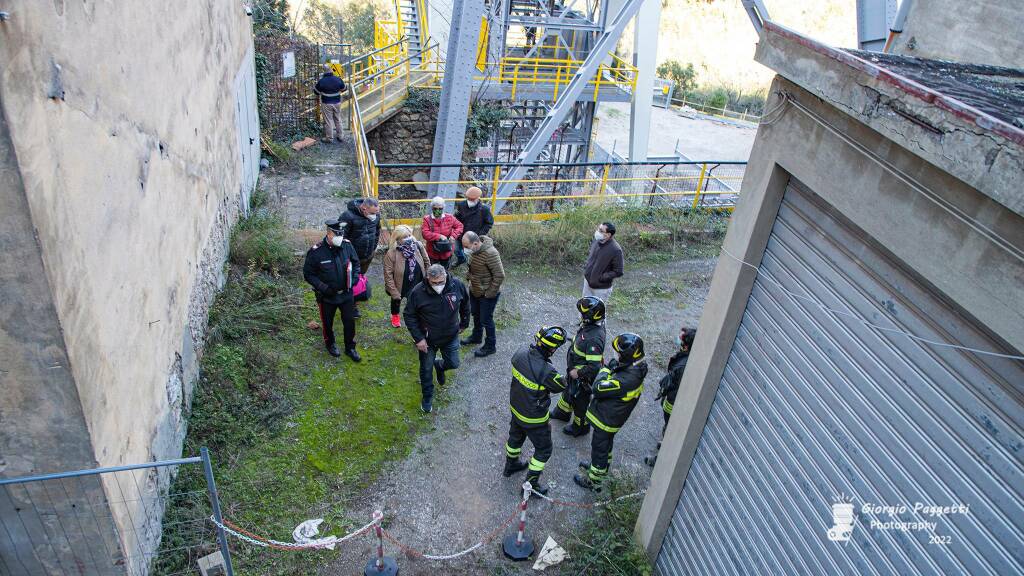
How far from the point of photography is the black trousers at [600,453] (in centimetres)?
597

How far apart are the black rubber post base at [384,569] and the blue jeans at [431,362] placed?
1.98 meters

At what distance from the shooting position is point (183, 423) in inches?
240

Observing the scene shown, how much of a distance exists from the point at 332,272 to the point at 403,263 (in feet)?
2.86

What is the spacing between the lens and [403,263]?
24.5 feet

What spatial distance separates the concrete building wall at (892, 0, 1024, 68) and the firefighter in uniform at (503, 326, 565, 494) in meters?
3.93

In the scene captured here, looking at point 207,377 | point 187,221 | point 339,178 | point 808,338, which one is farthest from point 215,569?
point 339,178

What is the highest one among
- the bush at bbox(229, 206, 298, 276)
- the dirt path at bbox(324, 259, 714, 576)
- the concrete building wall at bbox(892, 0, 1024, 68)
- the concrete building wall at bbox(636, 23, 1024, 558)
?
the concrete building wall at bbox(892, 0, 1024, 68)

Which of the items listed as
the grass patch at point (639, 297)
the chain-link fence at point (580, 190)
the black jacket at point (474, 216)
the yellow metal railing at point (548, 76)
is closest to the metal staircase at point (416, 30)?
the yellow metal railing at point (548, 76)

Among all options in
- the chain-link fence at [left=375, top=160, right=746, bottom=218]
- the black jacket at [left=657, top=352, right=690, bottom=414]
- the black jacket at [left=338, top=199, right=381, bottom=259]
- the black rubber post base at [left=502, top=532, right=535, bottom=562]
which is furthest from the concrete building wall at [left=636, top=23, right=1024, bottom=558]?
the chain-link fence at [left=375, top=160, right=746, bottom=218]

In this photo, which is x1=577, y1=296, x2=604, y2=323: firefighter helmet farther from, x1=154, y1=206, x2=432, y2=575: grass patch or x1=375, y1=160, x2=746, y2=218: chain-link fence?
x1=375, y1=160, x2=746, y2=218: chain-link fence

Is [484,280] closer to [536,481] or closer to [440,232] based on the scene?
[440,232]

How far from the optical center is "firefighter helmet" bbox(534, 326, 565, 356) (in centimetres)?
555

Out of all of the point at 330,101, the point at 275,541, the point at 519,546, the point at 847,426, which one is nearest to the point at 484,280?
the point at 519,546

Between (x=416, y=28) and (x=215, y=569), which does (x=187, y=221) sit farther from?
(x=416, y=28)
